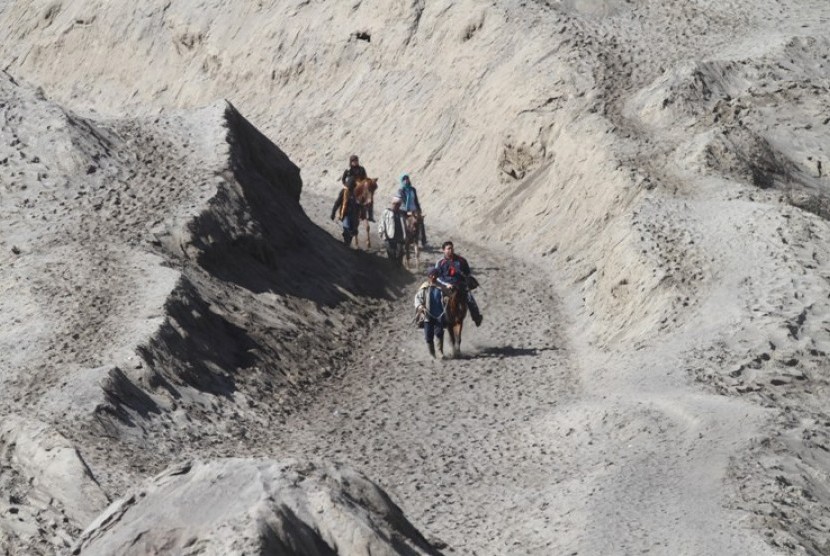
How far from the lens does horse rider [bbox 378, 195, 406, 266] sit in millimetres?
26688

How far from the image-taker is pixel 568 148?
1144 inches

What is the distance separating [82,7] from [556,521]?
3392 centimetres

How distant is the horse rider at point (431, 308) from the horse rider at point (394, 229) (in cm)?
479

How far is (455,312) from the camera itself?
21969 millimetres

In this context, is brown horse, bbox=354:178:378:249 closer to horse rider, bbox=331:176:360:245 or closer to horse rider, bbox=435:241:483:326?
horse rider, bbox=331:176:360:245

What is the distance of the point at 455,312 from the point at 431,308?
35 centimetres

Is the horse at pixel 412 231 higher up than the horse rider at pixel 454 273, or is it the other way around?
the horse rider at pixel 454 273

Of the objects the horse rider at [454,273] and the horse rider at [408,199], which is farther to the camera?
the horse rider at [408,199]

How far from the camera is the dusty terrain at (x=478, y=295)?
578 inches

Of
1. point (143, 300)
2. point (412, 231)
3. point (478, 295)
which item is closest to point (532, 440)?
point (143, 300)

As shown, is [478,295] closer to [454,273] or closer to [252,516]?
[454,273]

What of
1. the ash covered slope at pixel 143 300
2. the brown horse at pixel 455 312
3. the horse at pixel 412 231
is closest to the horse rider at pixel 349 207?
the ash covered slope at pixel 143 300

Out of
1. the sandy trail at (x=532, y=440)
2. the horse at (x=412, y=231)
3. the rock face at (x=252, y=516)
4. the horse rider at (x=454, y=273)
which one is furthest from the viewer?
the horse at (x=412, y=231)

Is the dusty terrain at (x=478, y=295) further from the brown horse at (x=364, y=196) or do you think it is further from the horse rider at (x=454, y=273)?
the horse rider at (x=454, y=273)
